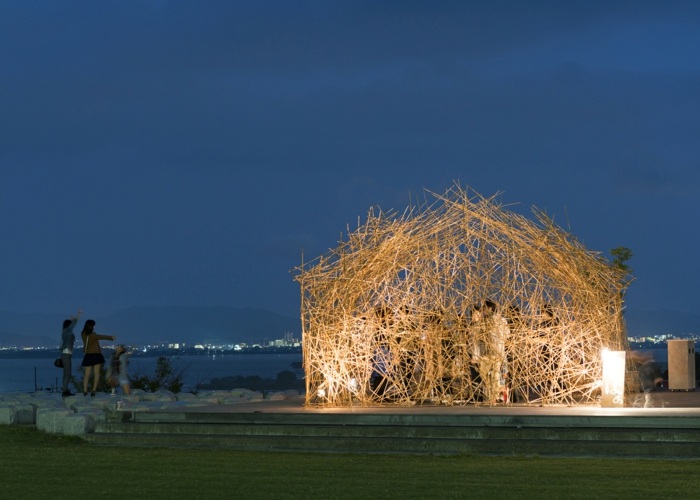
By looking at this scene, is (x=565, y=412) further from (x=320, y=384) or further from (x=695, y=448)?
(x=320, y=384)

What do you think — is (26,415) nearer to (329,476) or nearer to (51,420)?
(51,420)

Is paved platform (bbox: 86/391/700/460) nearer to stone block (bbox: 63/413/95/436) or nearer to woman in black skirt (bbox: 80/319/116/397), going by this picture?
stone block (bbox: 63/413/95/436)

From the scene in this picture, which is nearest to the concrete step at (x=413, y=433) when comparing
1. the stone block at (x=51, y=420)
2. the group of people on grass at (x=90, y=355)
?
the stone block at (x=51, y=420)

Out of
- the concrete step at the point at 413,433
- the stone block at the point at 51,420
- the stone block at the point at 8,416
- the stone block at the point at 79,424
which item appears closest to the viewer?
the concrete step at the point at 413,433

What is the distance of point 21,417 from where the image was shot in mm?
22297

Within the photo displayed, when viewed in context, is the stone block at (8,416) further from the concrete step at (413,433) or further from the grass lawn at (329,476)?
the grass lawn at (329,476)

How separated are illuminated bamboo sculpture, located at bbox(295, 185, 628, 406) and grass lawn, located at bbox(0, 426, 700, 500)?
453 centimetres

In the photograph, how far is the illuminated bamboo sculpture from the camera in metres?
20.2

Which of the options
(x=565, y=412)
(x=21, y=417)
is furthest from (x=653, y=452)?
(x=21, y=417)

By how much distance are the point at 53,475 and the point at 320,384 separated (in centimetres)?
718

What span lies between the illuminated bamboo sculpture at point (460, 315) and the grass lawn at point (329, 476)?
14.9 ft

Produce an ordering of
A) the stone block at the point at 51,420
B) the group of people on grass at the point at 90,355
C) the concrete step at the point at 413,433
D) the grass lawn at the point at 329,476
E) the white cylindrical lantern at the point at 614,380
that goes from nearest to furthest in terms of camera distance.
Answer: the grass lawn at the point at 329,476 → the concrete step at the point at 413,433 → the white cylindrical lantern at the point at 614,380 → the stone block at the point at 51,420 → the group of people on grass at the point at 90,355

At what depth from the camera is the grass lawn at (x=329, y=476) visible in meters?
12.7

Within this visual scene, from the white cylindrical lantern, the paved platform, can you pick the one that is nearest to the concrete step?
the paved platform
